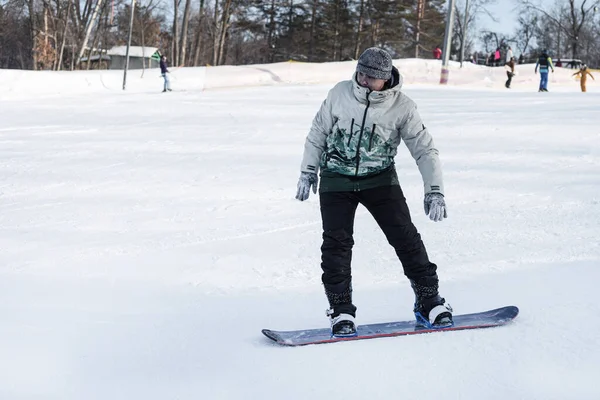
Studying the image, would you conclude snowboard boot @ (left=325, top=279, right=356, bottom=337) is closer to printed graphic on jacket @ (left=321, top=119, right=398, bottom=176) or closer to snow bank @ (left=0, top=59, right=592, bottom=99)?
printed graphic on jacket @ (left=321, top=119, right=398, bottom=176)

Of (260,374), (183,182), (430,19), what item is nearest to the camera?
(260,374)

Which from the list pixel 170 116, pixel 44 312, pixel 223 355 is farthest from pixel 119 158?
pixel 223 355

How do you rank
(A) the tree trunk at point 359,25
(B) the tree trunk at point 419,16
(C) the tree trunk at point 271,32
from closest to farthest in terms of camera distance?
(A) the tree trunk at point 359,25
(B) the tree trunk at point 419,16
(C) the tree trunk at point 271,32

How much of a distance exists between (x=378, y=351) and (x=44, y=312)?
1.97 metres

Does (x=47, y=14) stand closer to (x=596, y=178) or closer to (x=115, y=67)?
(x=115, y=67)

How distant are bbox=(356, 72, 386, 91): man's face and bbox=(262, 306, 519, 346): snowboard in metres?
1.24

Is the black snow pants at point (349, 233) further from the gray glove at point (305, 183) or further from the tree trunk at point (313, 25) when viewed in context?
the tree trunk at point (313, 25)

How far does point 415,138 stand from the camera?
327 centimetres

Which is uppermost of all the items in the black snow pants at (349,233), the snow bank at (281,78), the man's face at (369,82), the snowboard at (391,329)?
the snow bank at (281,78)

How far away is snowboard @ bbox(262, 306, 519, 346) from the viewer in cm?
327

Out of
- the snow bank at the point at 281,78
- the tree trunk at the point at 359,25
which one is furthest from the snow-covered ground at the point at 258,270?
the tree trunk at the point at 359,25

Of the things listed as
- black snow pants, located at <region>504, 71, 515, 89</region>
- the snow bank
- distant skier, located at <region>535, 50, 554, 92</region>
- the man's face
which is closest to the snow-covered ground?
the man's face

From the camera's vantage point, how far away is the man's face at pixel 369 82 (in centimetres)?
307

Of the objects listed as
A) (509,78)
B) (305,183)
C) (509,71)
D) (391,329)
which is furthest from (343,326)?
(509,71)
